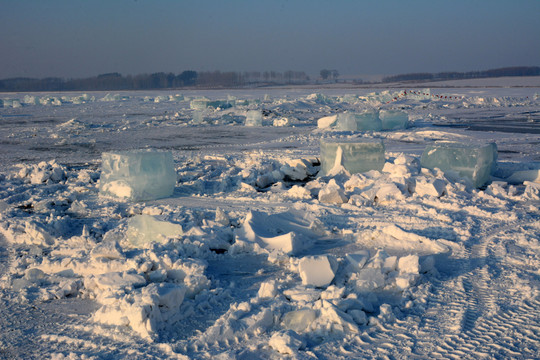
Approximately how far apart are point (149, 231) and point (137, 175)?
218 cm

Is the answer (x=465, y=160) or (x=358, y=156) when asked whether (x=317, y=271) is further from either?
(x=465, y=160)

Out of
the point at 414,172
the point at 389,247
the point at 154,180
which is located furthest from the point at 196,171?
the point at 389,247

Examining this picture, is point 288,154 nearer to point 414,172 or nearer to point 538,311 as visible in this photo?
point 414,172

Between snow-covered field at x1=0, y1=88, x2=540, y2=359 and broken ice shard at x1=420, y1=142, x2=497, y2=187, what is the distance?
13.0 inches

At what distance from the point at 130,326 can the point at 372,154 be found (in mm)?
5811

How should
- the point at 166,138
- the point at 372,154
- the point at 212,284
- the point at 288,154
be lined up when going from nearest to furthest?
the point at 212,284 < the point at 372,154 < the point at 288,154 < the point at 166,138

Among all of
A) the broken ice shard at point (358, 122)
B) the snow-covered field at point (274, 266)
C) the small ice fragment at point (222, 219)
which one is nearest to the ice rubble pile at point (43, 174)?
the snow-covered field at point (274, 266)

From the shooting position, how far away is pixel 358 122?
15.7m

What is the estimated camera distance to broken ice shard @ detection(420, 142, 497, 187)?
7.96 meters

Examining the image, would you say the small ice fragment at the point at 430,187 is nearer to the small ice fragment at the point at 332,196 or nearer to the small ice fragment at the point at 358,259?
the small ice fragment at the point at 332,196

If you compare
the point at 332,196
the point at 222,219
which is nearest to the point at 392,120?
the point at 332,196

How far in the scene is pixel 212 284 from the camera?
429 centimetres

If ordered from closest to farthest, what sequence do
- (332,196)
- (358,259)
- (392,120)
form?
(358,259)
(332,196)
(392,120)

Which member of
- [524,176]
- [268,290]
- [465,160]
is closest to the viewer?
[268,290]
